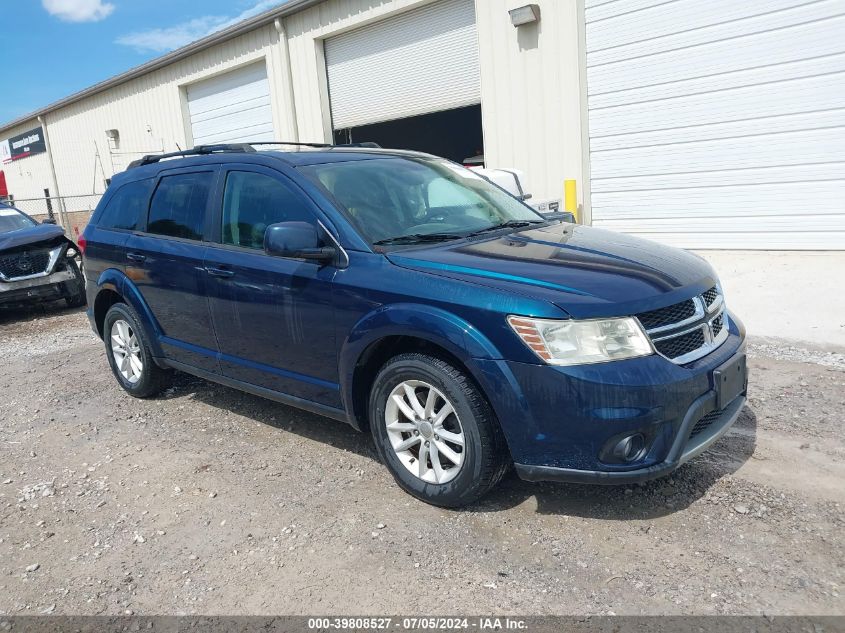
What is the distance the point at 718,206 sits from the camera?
8938 millimetres

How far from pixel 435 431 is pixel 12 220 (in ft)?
30.4

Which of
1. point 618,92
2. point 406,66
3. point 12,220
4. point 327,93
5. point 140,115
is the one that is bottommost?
point 12,220

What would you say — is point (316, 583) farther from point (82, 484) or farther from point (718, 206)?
point (718, 206)

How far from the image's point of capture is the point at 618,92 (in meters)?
9.45

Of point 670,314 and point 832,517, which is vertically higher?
point 670,314

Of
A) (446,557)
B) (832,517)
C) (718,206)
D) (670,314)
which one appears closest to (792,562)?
(832,517)

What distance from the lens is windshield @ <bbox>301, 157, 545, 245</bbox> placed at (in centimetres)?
376

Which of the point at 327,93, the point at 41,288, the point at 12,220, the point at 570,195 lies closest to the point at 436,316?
the point at 570,195

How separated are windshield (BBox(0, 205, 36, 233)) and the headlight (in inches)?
363

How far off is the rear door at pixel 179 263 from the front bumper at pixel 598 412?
7.55ft

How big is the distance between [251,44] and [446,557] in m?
14.1

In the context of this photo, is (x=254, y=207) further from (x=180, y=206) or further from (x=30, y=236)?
(x=30, y=236)

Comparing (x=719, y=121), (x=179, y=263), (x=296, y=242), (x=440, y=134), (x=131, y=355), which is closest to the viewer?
(x=296, y=242)

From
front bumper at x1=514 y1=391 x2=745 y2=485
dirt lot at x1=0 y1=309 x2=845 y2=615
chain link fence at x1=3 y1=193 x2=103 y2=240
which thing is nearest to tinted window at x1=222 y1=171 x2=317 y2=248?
dirt lot at x1=0 y1=309 x2=845 y2=615
